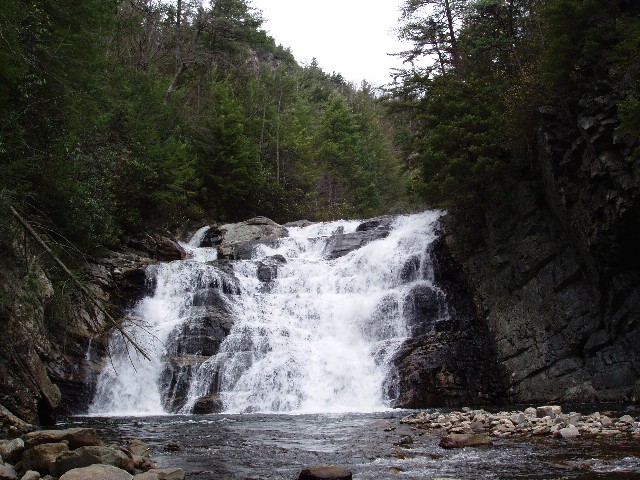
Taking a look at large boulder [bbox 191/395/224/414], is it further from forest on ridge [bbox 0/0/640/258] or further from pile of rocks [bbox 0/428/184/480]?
pile of rocks [bbox 0/428/184/480]

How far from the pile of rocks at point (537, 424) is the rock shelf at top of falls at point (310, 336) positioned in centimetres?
437

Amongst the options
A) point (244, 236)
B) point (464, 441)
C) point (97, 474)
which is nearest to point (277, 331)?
point (244, 236)

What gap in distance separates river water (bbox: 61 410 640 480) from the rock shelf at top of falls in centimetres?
400

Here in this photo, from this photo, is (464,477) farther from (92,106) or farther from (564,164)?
(92,106)

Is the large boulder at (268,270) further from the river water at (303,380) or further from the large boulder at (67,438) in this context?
the large boulder at (67,438)

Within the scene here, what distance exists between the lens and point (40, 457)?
6.11 m

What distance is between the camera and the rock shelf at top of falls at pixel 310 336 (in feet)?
52.0

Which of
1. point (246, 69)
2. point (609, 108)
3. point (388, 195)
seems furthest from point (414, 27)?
point (388, 195)

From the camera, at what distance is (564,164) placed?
15.2 m

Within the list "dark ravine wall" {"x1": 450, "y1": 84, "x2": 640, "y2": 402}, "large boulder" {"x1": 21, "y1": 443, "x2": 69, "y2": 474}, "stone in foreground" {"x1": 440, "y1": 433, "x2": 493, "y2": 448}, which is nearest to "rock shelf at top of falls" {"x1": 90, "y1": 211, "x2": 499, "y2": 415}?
"dark ravine wall" {"x1": 450, "y1": 84, "x2": 640, "y2": 402}

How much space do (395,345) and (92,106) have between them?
1118 centimetres

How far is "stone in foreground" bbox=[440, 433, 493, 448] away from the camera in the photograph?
27.2 feet

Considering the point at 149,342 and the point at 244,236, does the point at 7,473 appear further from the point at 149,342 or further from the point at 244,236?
the point at 244,236

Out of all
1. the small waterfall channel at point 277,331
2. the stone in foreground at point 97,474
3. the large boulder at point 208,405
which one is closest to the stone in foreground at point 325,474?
the stone in foreground at point 97,474
